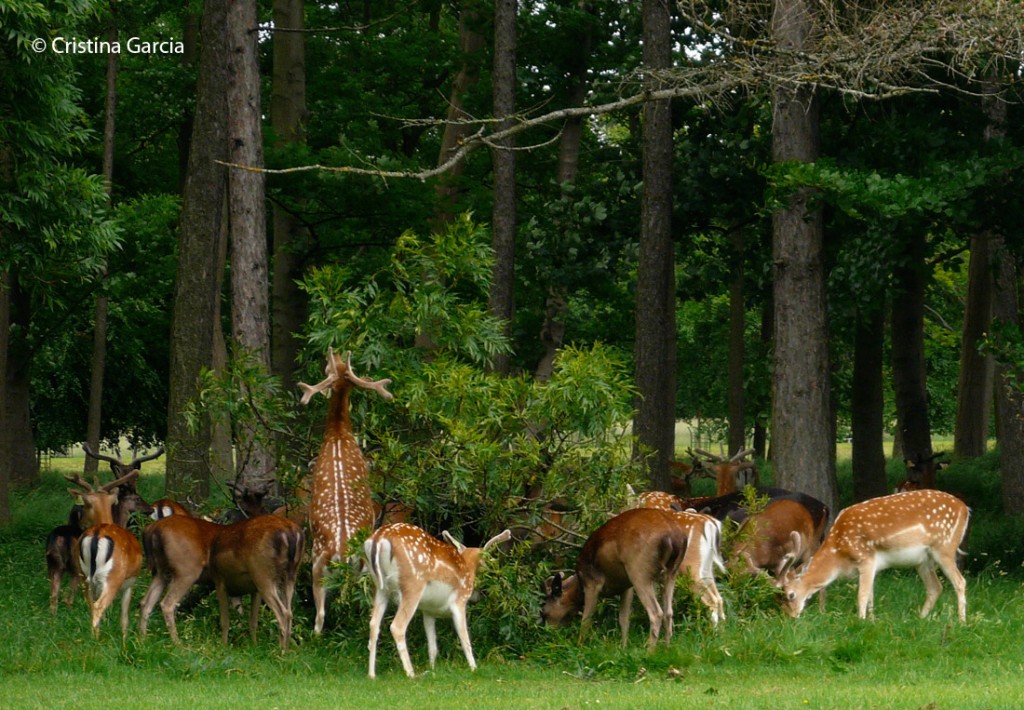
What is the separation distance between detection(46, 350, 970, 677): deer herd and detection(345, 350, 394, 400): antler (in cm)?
2

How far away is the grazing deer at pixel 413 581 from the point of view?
442 inches

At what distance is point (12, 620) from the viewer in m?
13.8

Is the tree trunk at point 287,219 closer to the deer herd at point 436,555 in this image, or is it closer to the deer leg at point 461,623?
the deer herd at point 436,555

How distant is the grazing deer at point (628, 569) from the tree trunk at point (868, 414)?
33.4 feet

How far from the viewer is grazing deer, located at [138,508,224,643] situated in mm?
12594

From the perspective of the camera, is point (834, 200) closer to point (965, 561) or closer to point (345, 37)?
point (965, 561)

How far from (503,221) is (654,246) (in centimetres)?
223

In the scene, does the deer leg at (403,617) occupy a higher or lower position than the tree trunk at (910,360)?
lower

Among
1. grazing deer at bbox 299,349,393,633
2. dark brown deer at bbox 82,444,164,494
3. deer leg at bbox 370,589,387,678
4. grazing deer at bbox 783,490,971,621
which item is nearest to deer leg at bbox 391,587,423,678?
deer leg at bbox 370,589,387,678

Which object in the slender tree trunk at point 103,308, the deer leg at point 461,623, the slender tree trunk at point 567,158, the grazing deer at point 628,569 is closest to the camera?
the deer leg at point 461,623

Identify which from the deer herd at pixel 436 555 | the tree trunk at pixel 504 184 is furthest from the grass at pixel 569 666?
the tree trunk at pixel 504 184

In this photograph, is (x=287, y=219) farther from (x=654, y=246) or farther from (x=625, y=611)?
(x=625, y=611)

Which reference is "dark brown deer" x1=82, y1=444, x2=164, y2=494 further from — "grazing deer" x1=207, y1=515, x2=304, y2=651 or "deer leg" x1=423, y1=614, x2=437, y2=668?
"deer leg" x1=423, y1=614, x2=437, y2=668

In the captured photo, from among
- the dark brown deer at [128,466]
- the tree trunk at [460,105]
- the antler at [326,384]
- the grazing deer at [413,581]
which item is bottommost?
the grazing deer at [413,581]
